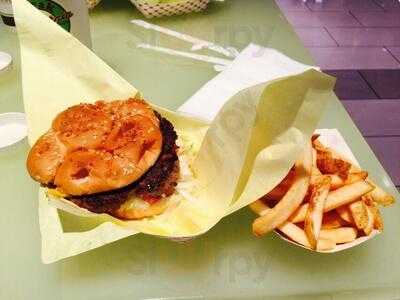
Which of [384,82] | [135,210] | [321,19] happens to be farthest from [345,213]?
[321,19]

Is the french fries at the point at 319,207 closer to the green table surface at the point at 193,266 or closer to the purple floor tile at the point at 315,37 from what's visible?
the green table surface at the point at 193,266

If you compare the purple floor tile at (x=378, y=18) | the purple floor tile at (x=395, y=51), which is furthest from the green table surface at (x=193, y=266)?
the purple floor tile at (x=378, y=18)

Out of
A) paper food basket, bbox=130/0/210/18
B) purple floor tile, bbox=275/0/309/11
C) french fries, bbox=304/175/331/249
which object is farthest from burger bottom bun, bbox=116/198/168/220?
purple floor tile, bbox=275/0/309/11

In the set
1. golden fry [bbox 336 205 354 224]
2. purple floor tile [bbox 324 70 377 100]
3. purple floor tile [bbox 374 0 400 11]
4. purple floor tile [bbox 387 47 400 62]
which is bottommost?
purple floor tile [bbox 324 70 377 100]

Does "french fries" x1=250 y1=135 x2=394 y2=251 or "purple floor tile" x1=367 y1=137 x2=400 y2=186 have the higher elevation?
"french fries" x1=250 y1=135 x2=394 y2=251

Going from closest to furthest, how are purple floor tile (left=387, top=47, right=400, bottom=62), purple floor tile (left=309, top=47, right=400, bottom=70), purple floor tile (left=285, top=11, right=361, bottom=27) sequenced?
purple floor tile (left=309, top=47, right=400, bottom=70) < purple floor tile (left=387, top=47, right=400, bottom=62) < purple floor tile (left=285, top=11, right=361, bottom=27)

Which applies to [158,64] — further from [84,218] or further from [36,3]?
[84,218]

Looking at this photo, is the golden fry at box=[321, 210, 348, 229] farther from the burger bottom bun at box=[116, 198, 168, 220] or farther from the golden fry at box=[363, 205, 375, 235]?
the burger bottom bun at box=[116, 198, 168, 220]
